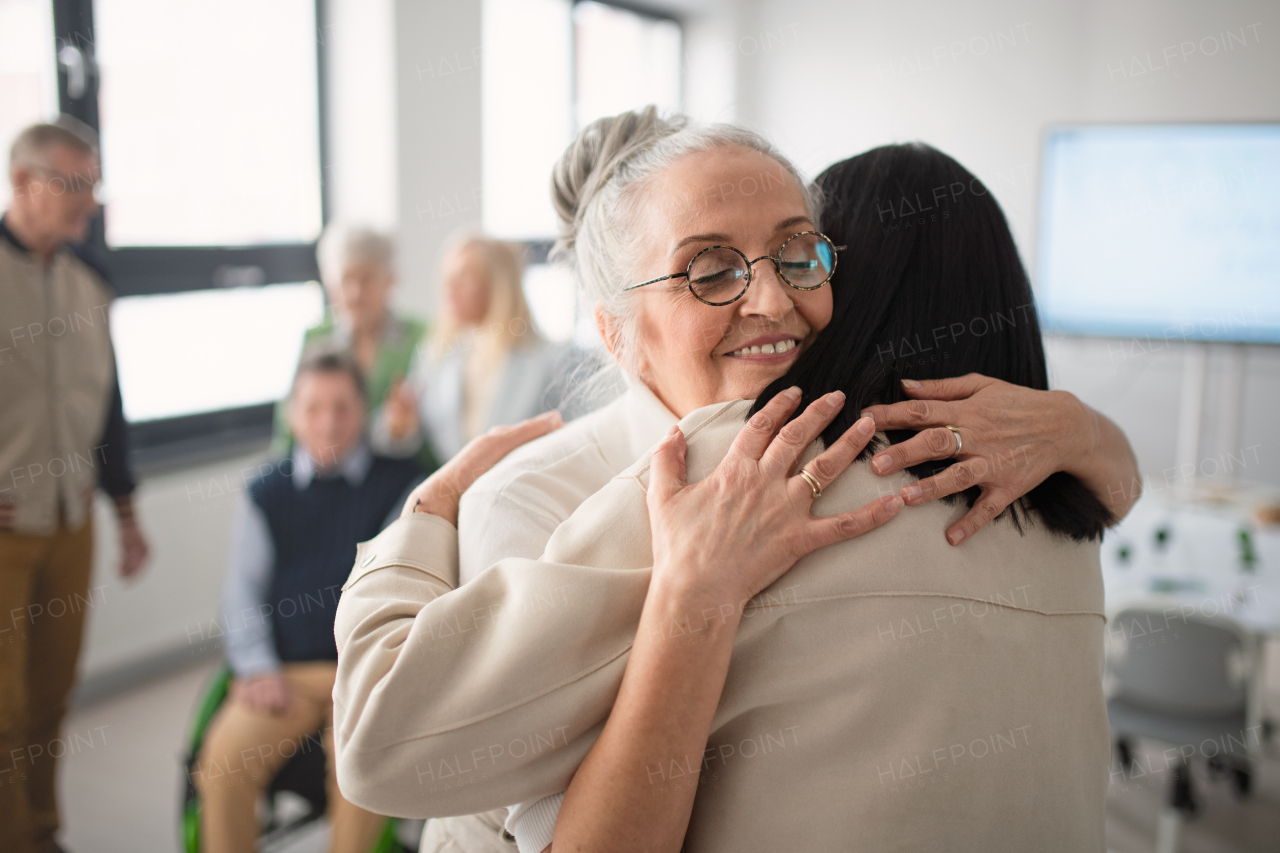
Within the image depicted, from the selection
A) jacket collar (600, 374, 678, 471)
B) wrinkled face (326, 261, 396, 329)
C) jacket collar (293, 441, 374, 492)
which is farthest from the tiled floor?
jacket collar (600, 374, 678, 471)

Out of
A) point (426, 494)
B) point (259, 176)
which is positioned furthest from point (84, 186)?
point (426, 494)

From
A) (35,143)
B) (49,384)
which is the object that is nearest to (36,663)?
(49,384)

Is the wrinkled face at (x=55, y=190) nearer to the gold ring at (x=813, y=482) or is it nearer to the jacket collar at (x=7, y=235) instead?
the jacket collar at (x=7, y=235)

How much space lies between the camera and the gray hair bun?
1.17 metres

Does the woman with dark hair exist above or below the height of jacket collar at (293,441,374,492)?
above

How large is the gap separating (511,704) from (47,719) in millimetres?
2515

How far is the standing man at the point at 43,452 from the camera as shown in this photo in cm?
252

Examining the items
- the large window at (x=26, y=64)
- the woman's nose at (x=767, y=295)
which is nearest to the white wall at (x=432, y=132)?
the large window at (x=26, y=64)

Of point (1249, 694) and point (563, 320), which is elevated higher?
point (563, 320)

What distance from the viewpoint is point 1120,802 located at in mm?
2838

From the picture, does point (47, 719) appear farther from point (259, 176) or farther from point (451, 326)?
point (259, 176)

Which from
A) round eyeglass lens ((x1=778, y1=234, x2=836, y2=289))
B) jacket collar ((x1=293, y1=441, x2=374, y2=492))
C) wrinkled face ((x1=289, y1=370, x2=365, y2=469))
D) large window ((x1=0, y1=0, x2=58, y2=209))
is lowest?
jacket collar ((x1=293, y1=441, x2=374, y2=492))

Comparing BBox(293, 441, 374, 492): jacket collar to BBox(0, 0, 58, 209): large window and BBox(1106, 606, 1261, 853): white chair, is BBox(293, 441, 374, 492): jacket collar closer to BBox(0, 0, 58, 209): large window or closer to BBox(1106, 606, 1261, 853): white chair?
BBox(0, 0, 58, 209): large window

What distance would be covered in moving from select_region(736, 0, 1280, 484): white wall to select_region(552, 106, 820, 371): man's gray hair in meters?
3.35
